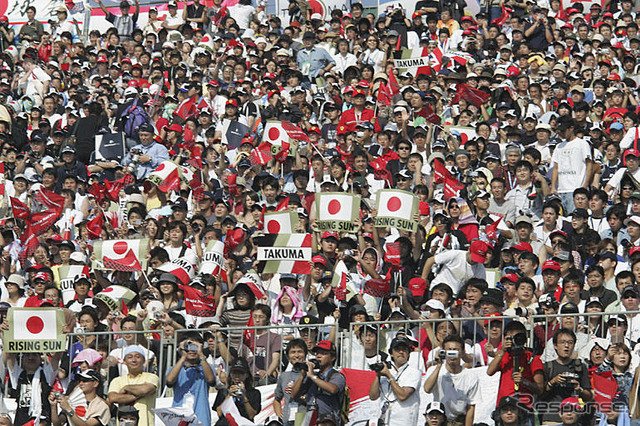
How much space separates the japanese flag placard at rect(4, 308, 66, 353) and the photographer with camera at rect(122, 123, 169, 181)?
5.67m

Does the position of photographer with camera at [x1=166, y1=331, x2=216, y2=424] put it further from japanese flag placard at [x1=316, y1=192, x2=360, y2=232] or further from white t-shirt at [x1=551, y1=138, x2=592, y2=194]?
white t-shirt at [x1=551, y1=138, x2=592, y2=194]

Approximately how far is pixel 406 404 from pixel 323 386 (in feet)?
2.33

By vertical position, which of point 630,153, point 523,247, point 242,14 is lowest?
point 523,247

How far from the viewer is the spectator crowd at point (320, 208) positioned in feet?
42.0

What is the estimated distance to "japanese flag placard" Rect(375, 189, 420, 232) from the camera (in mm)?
15977

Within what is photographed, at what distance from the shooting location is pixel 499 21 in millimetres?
24141

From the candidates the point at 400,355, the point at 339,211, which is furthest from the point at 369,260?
the point at 400,355

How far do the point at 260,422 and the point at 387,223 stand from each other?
145 inches

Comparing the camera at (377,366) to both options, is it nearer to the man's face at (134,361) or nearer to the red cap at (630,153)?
the man's face at (134,361)

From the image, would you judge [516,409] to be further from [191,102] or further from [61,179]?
[191,102]

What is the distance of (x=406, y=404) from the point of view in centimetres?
1270

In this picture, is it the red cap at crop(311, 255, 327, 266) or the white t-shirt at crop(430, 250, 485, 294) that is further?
the red cap at crop(311, 255, 327, 266)

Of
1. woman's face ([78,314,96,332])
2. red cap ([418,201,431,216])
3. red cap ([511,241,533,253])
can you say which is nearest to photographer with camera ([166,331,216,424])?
woman's face ([78,314,96,332])

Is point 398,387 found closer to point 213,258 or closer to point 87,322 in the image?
point 87,322
